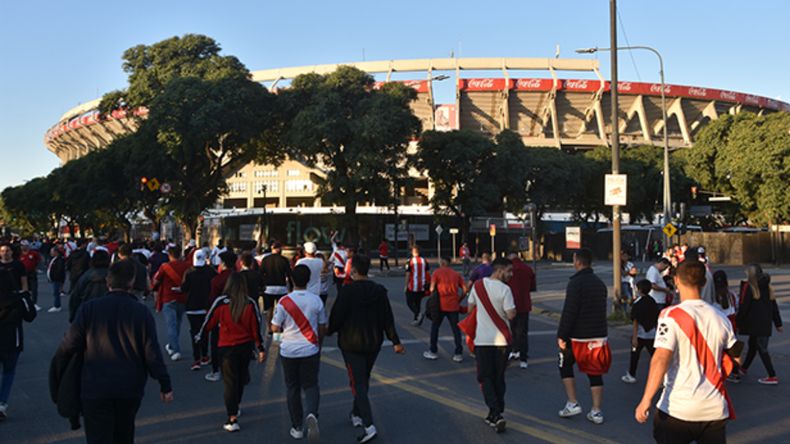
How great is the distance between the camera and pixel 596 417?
21.9 ft

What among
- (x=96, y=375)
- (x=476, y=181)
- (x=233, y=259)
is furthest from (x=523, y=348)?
(x=476, y=181)

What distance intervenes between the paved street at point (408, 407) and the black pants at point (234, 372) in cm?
28

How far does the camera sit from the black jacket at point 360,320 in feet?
20.4

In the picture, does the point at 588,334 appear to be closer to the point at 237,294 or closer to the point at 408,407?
the point at 408,407

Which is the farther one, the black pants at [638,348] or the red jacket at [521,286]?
the red jacket at [521,286]

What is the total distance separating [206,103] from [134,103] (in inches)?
253

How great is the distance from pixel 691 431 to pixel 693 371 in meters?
0.33

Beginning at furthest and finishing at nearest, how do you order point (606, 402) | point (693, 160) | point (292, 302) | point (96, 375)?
point (693, 160)
point (606, 402)
point (292, 302)
point (96, 375)

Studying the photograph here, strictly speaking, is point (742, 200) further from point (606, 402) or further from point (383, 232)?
point (606, 402)

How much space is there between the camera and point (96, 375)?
4.25m

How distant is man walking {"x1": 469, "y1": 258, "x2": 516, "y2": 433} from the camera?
6516 millimetres

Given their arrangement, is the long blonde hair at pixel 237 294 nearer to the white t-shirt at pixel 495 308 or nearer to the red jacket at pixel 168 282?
the white t-shirt at pixel 495 308

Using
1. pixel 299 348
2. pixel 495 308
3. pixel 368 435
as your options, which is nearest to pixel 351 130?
pixel 495 308

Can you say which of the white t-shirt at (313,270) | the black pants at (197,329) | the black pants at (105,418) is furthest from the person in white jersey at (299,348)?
the white t-shirt at (313,270)
